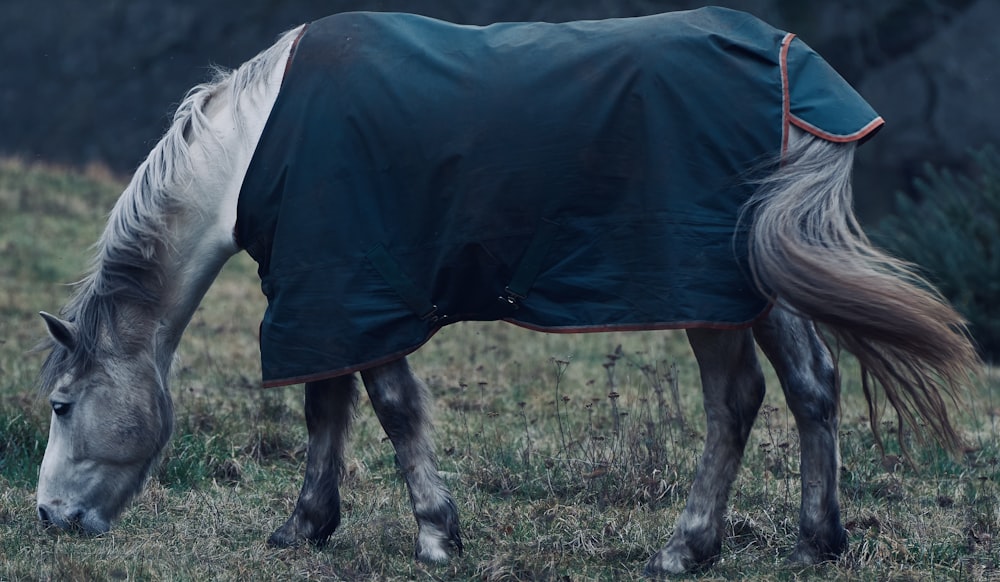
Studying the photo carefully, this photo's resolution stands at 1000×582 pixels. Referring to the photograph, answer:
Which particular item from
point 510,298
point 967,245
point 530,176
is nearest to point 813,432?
point 510,298

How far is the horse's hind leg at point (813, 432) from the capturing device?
11.2ft

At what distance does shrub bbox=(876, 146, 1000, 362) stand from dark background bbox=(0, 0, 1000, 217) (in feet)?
18.7

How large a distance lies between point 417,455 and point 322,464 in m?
0.44

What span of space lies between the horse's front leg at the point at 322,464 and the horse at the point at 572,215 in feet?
1.09

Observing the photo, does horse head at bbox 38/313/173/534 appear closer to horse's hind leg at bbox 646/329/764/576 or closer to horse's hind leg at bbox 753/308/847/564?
horse's hind leg at bbox 646/329/764/576

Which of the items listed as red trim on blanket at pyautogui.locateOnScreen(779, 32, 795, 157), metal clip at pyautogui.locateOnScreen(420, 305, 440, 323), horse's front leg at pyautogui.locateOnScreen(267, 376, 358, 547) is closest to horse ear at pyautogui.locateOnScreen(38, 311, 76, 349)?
horse's front leg at pyautogui.locateOnScreen(267, 376, 358, 547)

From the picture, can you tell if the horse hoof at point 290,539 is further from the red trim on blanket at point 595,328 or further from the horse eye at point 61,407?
the horse eye at point 61,407

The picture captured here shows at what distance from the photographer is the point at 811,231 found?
10.5 ft

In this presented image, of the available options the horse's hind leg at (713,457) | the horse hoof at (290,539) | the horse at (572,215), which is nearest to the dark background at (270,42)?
the horse hoof at (290,539)

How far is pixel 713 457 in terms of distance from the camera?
343cm

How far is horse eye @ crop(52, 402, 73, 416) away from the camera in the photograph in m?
3.63

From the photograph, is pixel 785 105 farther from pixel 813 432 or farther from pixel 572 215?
pixel 813 432

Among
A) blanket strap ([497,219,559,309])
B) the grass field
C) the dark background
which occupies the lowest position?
the dark background

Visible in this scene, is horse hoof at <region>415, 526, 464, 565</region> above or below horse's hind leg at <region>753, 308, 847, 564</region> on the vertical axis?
below
